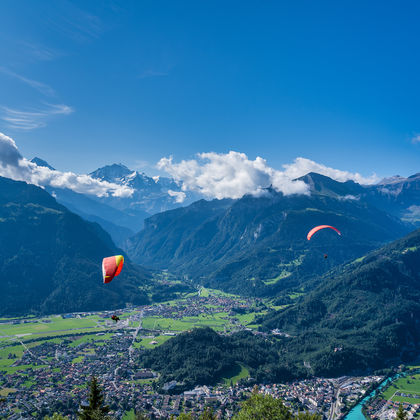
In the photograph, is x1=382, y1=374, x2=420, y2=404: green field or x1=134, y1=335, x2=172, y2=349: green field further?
x1=134, y1=335, x2=172, y2=349: green field

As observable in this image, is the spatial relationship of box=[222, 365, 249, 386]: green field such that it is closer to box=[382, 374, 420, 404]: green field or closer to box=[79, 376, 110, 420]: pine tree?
box=[382, 374, 420, 404]: green field

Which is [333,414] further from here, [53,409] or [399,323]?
[399,323]

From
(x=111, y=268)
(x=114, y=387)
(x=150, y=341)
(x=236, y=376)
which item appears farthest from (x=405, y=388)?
(x=111, y=268)

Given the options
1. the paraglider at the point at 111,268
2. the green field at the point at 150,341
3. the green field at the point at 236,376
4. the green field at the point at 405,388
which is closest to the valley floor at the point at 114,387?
the green field at the point at 236,376

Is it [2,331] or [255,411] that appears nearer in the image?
[255,411]

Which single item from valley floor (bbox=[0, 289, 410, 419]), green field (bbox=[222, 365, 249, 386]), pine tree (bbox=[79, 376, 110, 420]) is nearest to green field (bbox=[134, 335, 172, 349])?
valley floor (bbox=[0, 289, 410, 419])

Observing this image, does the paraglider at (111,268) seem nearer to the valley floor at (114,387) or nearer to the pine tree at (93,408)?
the pine tree at (93,408)

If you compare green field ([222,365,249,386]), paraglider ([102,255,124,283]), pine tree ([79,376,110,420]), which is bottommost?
green field ([222,365,249,386])

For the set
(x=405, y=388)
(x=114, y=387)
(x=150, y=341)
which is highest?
(x=150, y=341)

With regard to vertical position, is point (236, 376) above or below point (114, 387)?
below

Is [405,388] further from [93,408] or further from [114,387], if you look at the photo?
[93,408]

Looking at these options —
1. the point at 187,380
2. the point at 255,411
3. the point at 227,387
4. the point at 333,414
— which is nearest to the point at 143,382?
the point at 187,380
